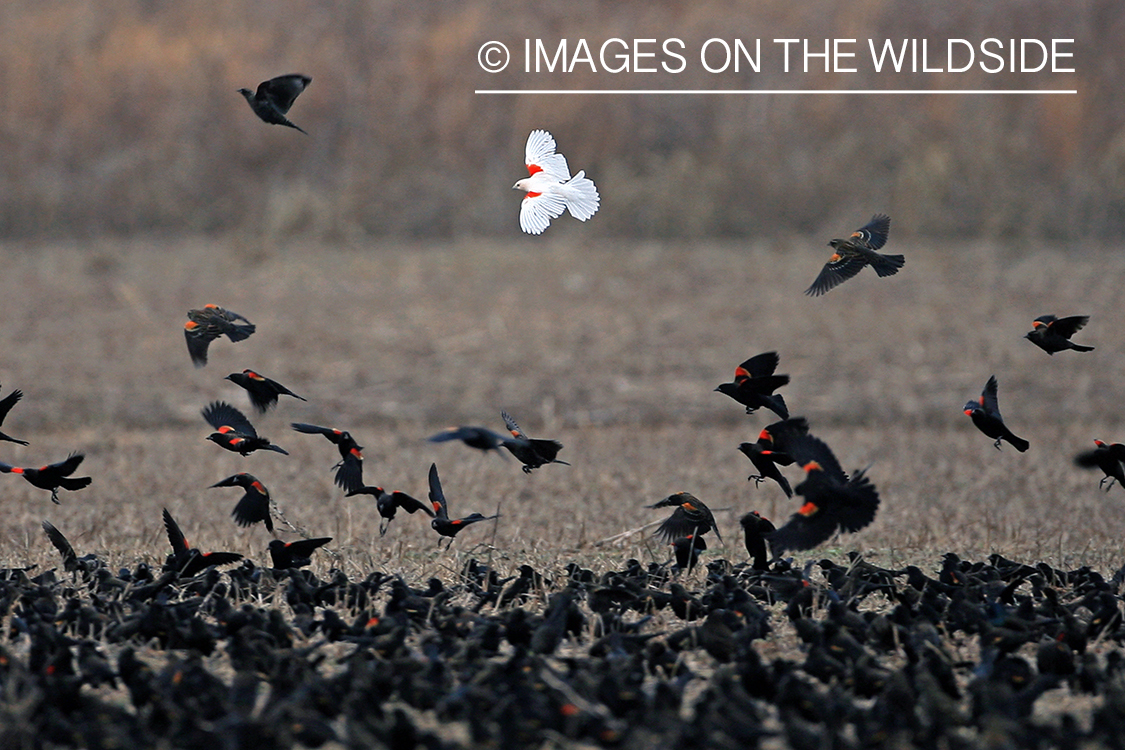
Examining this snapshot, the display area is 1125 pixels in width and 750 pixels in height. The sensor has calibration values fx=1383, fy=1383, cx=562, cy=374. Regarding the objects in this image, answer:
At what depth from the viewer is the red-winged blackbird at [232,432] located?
5.66m

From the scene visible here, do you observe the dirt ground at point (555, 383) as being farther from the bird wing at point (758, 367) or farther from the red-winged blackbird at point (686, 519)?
the bird wing at point (758, 367)

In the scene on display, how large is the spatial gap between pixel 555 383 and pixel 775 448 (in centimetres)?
784

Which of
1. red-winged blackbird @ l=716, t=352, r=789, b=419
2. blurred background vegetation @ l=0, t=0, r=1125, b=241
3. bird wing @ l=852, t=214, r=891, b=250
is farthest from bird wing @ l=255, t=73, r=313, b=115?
blurred background vegetation @ l=0, t=0, r=1125, b=241

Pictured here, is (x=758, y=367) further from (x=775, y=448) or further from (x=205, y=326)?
(x=205, y=326)

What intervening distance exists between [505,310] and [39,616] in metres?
10.6

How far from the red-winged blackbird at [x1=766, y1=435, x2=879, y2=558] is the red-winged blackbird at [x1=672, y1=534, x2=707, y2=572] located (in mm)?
900

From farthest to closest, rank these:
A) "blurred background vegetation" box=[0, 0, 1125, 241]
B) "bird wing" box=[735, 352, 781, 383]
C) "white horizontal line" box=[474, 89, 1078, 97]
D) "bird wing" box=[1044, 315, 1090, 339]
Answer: "white horizontal line" box=[474, 89, 1078, 97]
"blurred background vegetation" box=[0, 0, 1125, 241]
"bird wing" box=[735, 352, 781, 383]
"bird wing" box=[1044, 315, 1090, 339]

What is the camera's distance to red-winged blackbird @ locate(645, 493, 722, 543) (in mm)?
6020

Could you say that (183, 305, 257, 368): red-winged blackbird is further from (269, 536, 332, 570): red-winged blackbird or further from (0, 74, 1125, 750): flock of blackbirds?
(269, 536, 332, 570): red-winged blackbird

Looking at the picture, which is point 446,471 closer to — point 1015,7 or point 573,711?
point 573,711

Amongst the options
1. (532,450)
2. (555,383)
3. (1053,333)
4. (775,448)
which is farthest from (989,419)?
(555,383)

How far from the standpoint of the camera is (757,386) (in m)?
5.60

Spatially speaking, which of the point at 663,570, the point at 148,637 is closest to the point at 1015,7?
the point at 663,570

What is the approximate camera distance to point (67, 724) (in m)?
4.13
